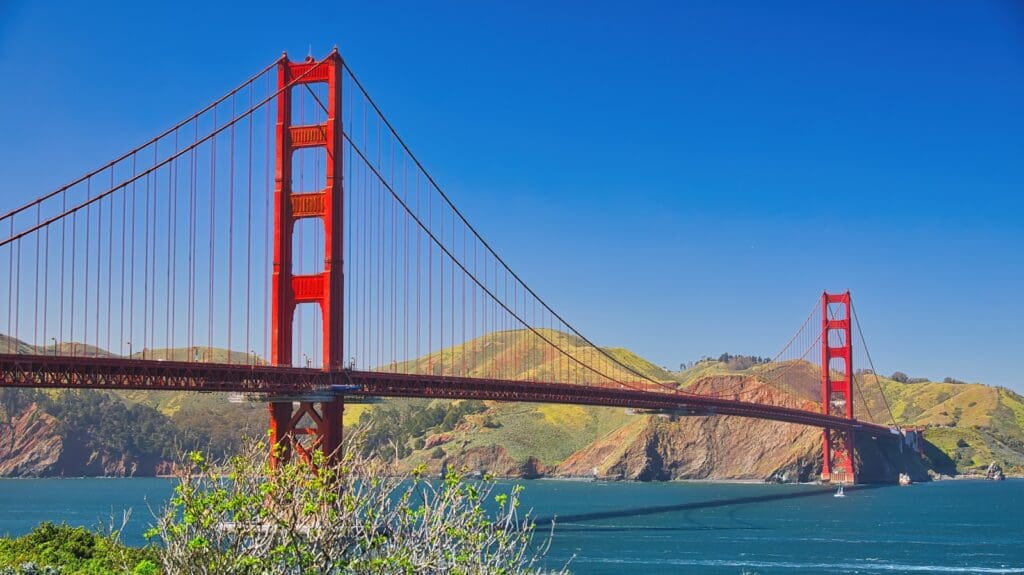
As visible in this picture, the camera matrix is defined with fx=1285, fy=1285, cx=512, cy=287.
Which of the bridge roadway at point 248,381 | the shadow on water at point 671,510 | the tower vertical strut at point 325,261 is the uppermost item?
the tower vertical strut at point 325,261

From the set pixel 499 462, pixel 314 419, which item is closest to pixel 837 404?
pixel 499 462

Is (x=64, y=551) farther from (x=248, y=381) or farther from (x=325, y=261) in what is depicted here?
(x=325, y=261)

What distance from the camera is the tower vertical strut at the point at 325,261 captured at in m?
47.6

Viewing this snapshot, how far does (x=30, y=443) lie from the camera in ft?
546

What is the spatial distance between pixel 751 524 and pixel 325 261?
1318 inches

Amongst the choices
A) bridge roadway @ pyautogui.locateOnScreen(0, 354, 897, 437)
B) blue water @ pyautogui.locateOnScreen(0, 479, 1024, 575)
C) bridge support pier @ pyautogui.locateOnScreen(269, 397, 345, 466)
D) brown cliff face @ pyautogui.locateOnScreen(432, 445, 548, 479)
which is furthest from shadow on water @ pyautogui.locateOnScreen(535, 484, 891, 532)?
brown cliff face @ pyautogui.locateOnScreen(432, 445, 548, 479)

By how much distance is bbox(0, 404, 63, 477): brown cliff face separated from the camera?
540ft

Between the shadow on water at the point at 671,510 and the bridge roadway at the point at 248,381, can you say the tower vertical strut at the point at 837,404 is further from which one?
the bridge roadway at the point at 248,381

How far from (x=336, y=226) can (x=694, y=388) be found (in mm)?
91753

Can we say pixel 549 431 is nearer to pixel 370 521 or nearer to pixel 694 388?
pixel 694 388

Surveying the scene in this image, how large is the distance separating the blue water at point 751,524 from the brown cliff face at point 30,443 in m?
47.0

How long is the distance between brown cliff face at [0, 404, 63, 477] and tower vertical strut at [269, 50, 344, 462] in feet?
418

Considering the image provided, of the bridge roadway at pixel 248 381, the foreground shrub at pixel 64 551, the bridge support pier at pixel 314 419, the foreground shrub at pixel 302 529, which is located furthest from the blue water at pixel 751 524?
the foreground shrub at pixel 302 529

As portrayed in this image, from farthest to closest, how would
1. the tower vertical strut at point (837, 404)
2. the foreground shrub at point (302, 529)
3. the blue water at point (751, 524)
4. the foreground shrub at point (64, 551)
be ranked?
the tower vertical strut at point (837, 404)
the blue water at point (751, 524)
the foreground shrub at point (64, 551)
the foreground shrub at point (302, 529)
